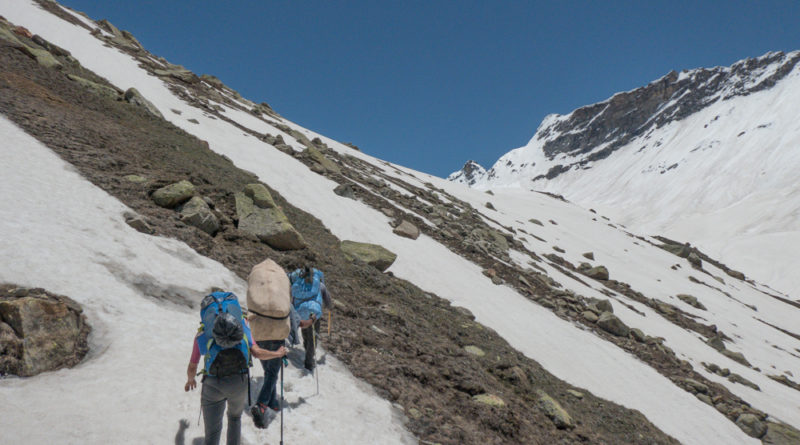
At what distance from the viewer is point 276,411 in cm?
568

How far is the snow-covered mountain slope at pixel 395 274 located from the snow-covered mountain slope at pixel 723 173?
152ft

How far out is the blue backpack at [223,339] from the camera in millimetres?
4023

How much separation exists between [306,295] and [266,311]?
6.02ft

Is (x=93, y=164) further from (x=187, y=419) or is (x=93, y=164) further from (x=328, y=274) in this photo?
(x=187, y=419)

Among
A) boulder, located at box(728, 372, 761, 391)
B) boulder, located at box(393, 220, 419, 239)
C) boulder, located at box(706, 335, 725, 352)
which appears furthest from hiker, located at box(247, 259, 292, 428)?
boulder, located at box(706, 335, 725, 352)

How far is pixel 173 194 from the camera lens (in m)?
11.1

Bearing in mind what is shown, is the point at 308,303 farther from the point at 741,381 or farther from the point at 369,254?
the point at 741,381

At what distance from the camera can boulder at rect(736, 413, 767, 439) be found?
14266 mm

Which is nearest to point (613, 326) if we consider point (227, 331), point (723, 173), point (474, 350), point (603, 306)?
point (603, 306)

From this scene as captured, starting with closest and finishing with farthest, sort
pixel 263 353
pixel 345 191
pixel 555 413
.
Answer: pixel 263 353 < pixel 555 413 < pixel 345 191

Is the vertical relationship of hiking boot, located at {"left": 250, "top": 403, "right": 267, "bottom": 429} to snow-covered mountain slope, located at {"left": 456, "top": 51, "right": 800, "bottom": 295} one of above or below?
below

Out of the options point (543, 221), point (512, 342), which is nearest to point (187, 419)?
point (512, 342)

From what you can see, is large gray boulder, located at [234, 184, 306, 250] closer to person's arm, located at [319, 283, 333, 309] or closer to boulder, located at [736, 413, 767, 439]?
person's arm, located at [319, 283, 333, 309]

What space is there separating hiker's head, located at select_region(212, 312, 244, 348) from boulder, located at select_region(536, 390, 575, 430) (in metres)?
8.46
